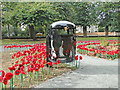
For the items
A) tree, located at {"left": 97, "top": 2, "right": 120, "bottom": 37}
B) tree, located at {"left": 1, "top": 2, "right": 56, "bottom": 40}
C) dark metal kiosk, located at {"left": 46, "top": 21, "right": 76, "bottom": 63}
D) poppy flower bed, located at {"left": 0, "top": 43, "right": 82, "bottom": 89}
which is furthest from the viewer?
tree, located at {"left": 97, "top": 2, "right": 120, "bottom": 37}

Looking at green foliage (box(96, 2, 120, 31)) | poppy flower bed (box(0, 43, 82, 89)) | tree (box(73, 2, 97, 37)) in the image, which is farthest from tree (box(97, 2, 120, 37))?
poppy flower bed (box(0, 43, 82, 89))

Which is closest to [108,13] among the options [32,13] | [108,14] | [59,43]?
[108,14]

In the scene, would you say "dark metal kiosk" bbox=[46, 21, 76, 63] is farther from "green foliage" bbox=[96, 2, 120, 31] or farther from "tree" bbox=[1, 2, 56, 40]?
"green foliage" bbox=[96, 2, 120, 31]

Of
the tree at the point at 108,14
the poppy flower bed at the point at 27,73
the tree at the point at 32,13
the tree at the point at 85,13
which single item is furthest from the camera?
the tree at the point at 85,13

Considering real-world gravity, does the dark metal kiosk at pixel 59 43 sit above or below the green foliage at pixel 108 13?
below

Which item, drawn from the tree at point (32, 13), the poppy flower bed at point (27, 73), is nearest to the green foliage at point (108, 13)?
the tree at point (32, 13)

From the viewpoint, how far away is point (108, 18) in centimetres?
3111

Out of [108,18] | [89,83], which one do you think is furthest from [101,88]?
[108,18]

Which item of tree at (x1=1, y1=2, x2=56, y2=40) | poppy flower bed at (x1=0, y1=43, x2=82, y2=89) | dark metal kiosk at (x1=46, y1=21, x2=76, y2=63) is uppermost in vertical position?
tree at (x1=1, y1=2, x2=56, y2=40)

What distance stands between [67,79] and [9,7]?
19614 millimetres

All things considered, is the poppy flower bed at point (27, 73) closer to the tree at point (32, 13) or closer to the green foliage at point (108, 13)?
the tree at point (32, 13)

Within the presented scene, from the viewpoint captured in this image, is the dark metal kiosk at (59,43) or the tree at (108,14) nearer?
the dark metal kiosk at (59,43)

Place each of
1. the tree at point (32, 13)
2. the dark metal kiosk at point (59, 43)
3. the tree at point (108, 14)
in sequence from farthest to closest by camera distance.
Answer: the tree at point (108, 14) < the tree at point (32, 13) < the dark metal kiosk at point (59, 43)

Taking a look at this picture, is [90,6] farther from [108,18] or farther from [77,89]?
[77,89]
